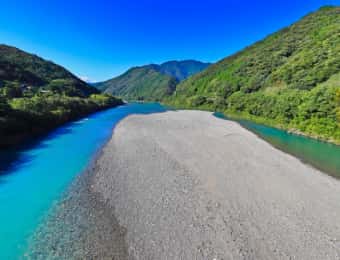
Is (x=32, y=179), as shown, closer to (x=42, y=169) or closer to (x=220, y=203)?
(x=42, y=169)

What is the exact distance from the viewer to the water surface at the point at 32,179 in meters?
8.52

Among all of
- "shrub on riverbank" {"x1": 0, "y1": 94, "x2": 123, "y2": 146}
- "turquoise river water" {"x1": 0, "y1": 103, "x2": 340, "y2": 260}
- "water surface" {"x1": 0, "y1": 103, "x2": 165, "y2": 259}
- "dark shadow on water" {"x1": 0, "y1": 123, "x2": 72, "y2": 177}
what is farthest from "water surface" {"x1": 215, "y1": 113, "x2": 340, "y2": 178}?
"shrub on riverbank" {"x1": 0, "y1": 94, "x2": 123, "y2": 146}

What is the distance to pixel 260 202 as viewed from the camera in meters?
10.1

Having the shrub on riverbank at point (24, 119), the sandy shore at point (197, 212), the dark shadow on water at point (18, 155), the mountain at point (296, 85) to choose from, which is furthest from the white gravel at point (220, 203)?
the mountain at point (296, 85)

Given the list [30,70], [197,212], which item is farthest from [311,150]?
[30,70]

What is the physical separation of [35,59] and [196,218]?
124m

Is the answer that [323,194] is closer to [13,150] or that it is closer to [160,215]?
[160,215]

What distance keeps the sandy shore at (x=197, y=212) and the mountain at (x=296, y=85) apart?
1576cm

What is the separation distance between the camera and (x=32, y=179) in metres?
13.5

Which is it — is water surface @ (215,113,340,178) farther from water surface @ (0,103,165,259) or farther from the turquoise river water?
water surface @ (0,103,165,259)

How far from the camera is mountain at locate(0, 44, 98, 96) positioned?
70450 millimetres

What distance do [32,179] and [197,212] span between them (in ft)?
37.7

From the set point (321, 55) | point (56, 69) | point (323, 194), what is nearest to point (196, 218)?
point (323, 194)

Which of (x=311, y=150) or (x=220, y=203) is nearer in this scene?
(x=220, y=203)
